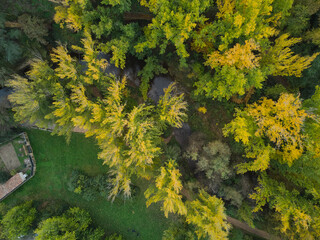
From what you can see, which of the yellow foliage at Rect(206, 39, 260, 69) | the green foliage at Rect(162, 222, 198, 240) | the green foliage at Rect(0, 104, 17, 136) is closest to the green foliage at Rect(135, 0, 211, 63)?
the yellow foliage at Rect(206, 39, 260, 69)

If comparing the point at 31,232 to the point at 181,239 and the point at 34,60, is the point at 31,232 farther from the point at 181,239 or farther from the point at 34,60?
the point at 34,60

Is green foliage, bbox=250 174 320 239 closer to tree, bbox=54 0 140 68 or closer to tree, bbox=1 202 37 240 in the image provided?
tree, bbox=54 0 140 68

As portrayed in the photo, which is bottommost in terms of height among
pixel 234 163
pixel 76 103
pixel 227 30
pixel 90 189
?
pixel 90 189

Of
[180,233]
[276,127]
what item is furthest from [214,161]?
[180,233]

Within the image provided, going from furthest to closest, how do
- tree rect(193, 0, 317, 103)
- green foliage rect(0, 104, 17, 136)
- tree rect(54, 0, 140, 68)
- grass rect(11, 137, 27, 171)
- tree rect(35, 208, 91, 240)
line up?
grass rect(11, 137, 27, 171) < green foliage rect(0, 104, 17, 136) < tree rect(35, 208, 91, 240) < tree rect(54, 0, 140, 68) < tree rect(193, 0, 317, 103)

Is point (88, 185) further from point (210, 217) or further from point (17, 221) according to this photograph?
point (210, 217)

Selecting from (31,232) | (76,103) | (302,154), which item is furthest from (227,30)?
(31,232)

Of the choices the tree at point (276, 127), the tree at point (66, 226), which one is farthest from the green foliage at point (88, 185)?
the tree at point (276, 127)
